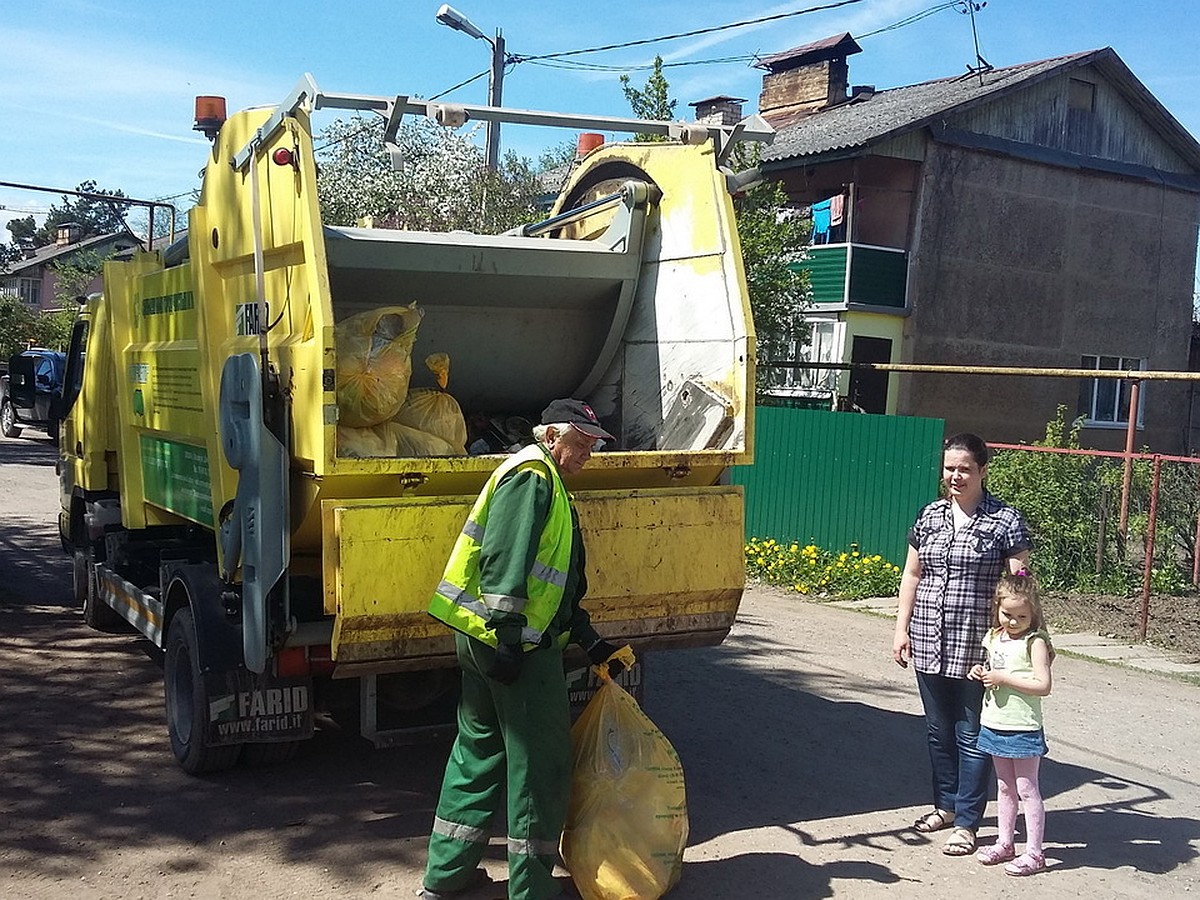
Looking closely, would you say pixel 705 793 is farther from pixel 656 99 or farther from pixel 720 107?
pixel 720 107

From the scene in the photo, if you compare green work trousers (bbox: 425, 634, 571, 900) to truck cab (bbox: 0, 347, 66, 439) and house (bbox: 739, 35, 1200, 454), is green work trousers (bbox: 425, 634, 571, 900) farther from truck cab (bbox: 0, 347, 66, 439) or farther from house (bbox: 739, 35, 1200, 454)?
truck cab (bbox: 0, 347, 66, 439)

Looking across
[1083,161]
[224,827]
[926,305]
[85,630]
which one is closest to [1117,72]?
[1083,161]

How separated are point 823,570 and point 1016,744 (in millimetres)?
6153

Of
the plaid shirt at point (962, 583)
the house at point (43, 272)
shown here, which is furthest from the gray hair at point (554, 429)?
the house at point (43, 272)

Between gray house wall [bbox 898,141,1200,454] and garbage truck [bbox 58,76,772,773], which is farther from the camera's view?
gray house wall [bbox 898,141,1200,454]

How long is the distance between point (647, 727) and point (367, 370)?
160 cm

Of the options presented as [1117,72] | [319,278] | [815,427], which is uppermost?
[1117,72]

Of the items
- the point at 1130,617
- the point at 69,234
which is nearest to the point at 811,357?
the point at 1130,617

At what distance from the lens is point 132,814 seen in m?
4.59

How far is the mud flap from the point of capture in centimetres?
466

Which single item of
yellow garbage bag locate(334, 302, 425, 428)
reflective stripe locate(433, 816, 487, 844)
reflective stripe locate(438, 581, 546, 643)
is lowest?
reflective stripe locate(433, 816, 487, 844)

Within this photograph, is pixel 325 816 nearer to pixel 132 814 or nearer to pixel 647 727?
pixel 132 814

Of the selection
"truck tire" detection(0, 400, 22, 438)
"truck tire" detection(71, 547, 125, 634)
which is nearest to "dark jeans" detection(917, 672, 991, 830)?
"truck tire" detection(71, 547, 125, 634)

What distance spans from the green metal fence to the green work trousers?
674cm
